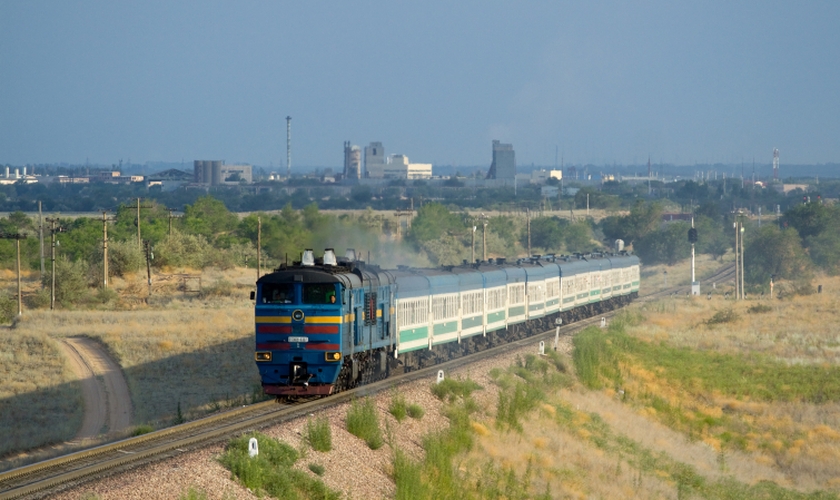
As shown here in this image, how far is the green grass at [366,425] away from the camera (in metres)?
21.3

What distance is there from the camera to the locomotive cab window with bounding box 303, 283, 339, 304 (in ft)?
79.6

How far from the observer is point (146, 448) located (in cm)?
1959

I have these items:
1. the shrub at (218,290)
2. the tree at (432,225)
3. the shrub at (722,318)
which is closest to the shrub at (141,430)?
the shrub at (722,318)

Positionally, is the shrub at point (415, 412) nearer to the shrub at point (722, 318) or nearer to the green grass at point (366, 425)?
the green grass at point (366, 425)

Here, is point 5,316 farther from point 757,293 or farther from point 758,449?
point 757,293

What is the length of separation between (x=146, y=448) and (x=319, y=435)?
3135 mm

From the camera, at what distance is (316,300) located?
24.2 m

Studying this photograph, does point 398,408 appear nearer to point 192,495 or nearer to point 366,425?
point 366,425

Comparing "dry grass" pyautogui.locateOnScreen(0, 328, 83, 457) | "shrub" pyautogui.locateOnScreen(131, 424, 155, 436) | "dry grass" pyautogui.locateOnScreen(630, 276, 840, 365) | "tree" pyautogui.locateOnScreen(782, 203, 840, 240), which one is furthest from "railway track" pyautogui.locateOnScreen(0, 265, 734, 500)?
"tree" pyautogui.locateOnScreen(782, 203, 840, 240)

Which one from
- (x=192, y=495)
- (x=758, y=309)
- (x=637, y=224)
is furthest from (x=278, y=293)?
(x=637, y=224)

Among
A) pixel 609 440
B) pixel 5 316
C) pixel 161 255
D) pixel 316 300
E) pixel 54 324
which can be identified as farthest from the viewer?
pixel 161 255

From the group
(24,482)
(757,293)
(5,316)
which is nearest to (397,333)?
(24,482)

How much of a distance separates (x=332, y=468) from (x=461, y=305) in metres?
19.7

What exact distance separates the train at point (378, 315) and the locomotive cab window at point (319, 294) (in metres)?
0.02
